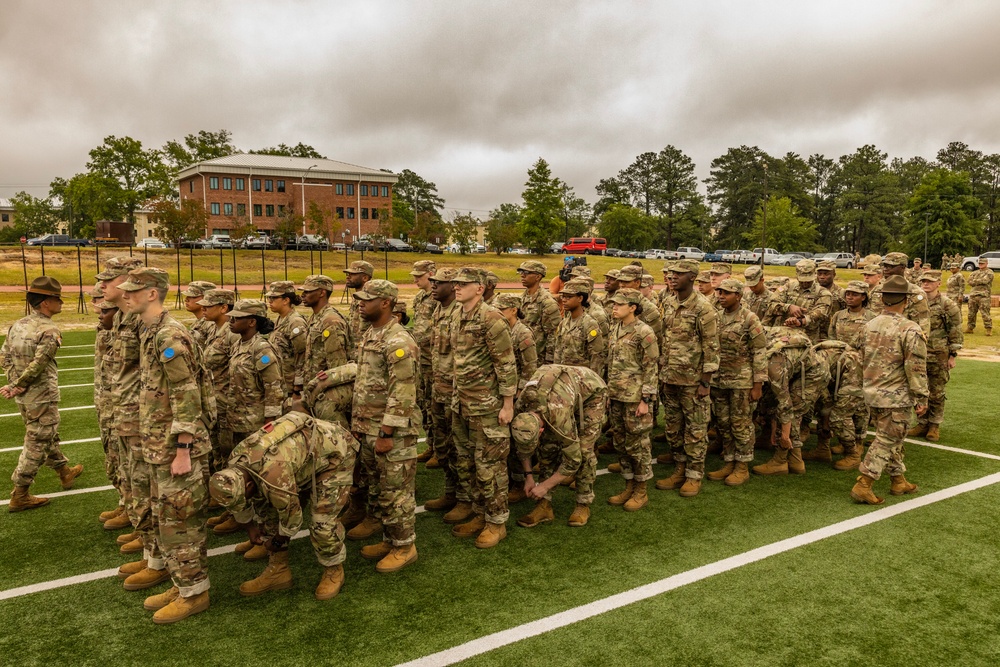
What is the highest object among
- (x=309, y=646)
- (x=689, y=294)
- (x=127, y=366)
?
(x=689, y=294)

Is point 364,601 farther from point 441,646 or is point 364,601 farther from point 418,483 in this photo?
point 418,483

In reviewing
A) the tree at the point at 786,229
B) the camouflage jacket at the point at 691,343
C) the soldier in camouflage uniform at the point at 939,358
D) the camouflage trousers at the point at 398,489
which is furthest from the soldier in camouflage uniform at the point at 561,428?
the tree at the point at 786,229

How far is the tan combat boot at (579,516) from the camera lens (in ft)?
19.7

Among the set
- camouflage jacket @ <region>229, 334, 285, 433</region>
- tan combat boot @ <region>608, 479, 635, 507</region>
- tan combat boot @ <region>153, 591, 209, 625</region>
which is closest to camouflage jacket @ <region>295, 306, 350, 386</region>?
camouflage jacket @ <region>229, 334, 285, 433</region>

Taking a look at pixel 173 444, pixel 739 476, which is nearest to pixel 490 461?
pixel 173 444

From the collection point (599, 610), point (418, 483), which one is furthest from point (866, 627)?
point (418, 483)

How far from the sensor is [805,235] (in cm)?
6750

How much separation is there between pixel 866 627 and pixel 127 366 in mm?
6068

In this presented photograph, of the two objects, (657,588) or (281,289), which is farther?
(281,289)

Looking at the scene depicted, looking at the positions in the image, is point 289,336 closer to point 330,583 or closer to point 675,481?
point 330,583

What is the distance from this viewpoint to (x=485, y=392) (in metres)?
5.65

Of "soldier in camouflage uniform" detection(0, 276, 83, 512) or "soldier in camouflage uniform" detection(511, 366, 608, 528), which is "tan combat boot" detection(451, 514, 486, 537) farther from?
"soldier in camouflage uniform" detection(0, 276, 83, 512)

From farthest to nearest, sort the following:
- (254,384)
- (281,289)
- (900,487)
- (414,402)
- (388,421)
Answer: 1. (281,289)
2. (900,487)
3. (254,384)
4. (414,402)
5. (388,421)

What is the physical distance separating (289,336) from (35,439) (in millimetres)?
2729
